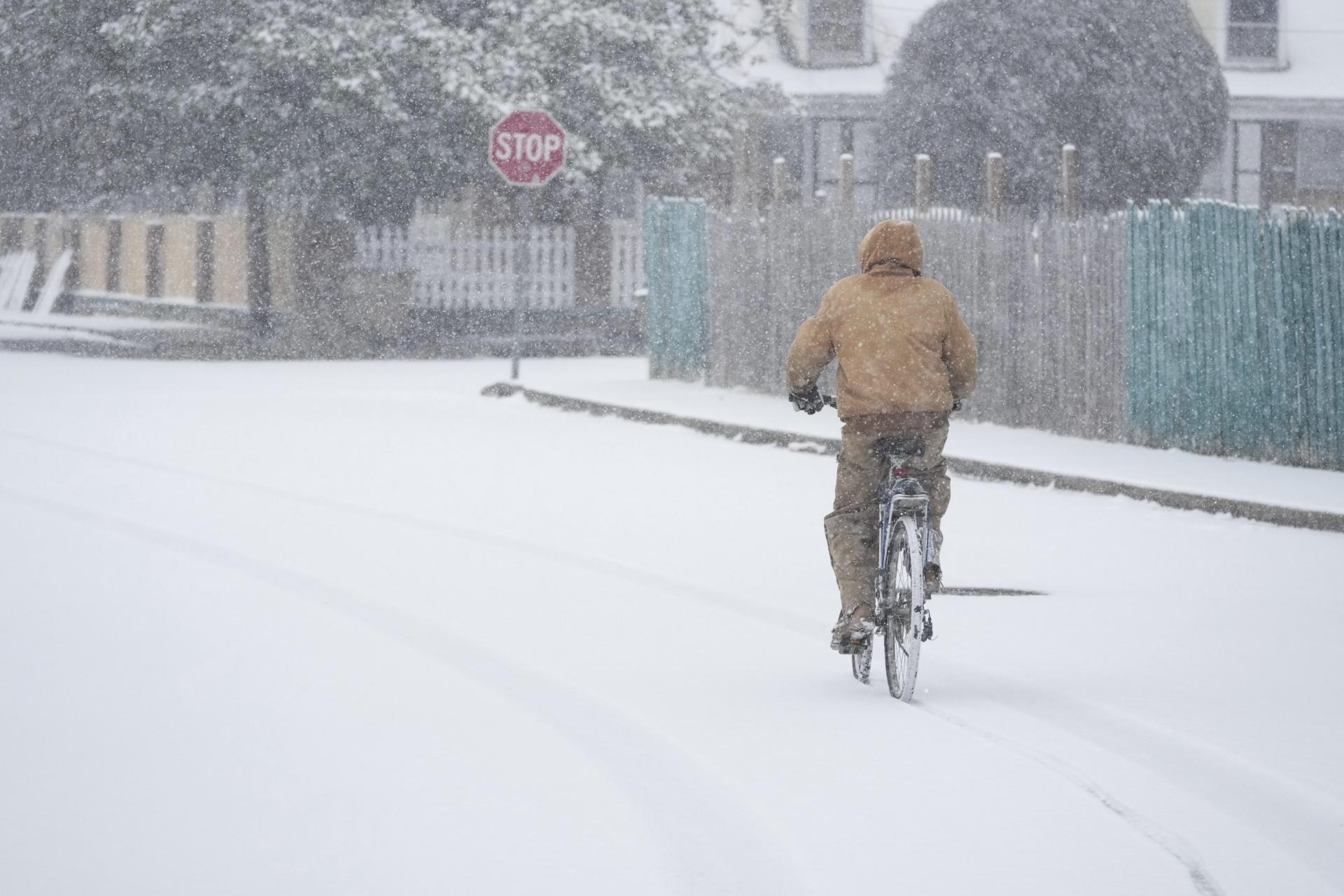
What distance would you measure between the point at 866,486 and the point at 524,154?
Answer: 1790 centimetres

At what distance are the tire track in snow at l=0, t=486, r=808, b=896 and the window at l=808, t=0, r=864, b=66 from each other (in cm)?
3300

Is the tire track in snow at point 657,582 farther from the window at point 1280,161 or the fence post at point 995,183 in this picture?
the window at point 1280,161

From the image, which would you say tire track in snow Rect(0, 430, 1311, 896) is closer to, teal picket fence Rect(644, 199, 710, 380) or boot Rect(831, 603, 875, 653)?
boot Rect(831, 603, 875, 653)

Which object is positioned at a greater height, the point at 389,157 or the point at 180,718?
the point at 389,157

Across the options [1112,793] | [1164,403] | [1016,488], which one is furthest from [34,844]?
[1164,403]

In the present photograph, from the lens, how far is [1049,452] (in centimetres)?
1636

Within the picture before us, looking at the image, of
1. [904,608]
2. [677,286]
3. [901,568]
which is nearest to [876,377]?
[901,568]

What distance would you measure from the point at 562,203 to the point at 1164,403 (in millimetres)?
19565

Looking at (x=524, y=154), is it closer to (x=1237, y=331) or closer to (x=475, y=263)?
(x=475, y=263)

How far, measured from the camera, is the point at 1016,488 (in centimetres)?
1488

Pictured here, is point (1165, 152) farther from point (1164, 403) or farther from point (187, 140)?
point (1164, 403)

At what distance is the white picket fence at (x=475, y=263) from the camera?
108 ft

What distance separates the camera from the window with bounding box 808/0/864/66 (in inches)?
1676

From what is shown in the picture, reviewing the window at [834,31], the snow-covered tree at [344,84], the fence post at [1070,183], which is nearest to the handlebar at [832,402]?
the fence post at [1070,183]
